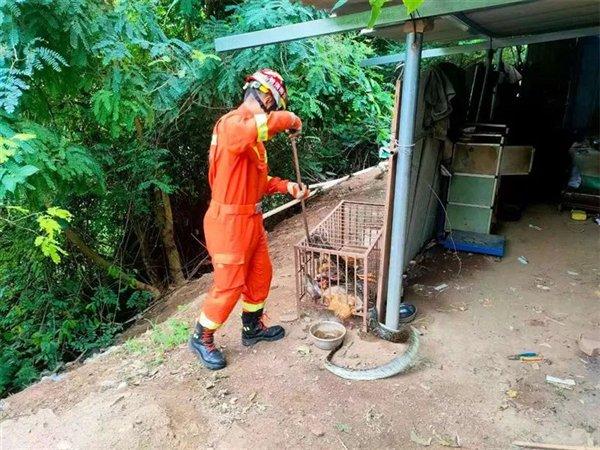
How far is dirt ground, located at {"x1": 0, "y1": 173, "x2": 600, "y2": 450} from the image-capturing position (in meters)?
2.63

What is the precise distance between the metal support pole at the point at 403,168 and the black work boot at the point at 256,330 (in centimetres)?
94

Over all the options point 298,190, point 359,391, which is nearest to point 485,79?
point 298,190

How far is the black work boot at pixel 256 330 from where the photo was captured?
353cm

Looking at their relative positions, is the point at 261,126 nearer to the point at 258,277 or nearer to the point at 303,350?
the point at 258,277

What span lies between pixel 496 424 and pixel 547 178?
5.48 metres

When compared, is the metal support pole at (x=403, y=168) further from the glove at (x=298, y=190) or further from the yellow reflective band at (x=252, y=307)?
the yellow reflective band at (x=252, y=307)

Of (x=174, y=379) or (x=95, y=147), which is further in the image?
(x=95, y=147)

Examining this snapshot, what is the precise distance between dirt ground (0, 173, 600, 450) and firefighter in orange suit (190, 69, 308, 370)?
1.40ft

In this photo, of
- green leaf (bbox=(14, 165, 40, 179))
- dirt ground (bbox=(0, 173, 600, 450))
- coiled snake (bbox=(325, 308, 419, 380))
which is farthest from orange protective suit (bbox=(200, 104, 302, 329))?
green leaf (bbox=(14, 165, 40, 179))

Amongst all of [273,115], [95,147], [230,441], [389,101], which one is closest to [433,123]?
[273,115]

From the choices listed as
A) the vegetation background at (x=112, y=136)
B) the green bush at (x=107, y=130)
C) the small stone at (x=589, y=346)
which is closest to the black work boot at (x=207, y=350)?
the green bush at (x=107, y=130)

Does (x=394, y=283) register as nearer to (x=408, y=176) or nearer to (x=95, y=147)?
(x=408, y=176)

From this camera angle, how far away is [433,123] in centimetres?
424

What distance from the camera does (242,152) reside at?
2936mm
